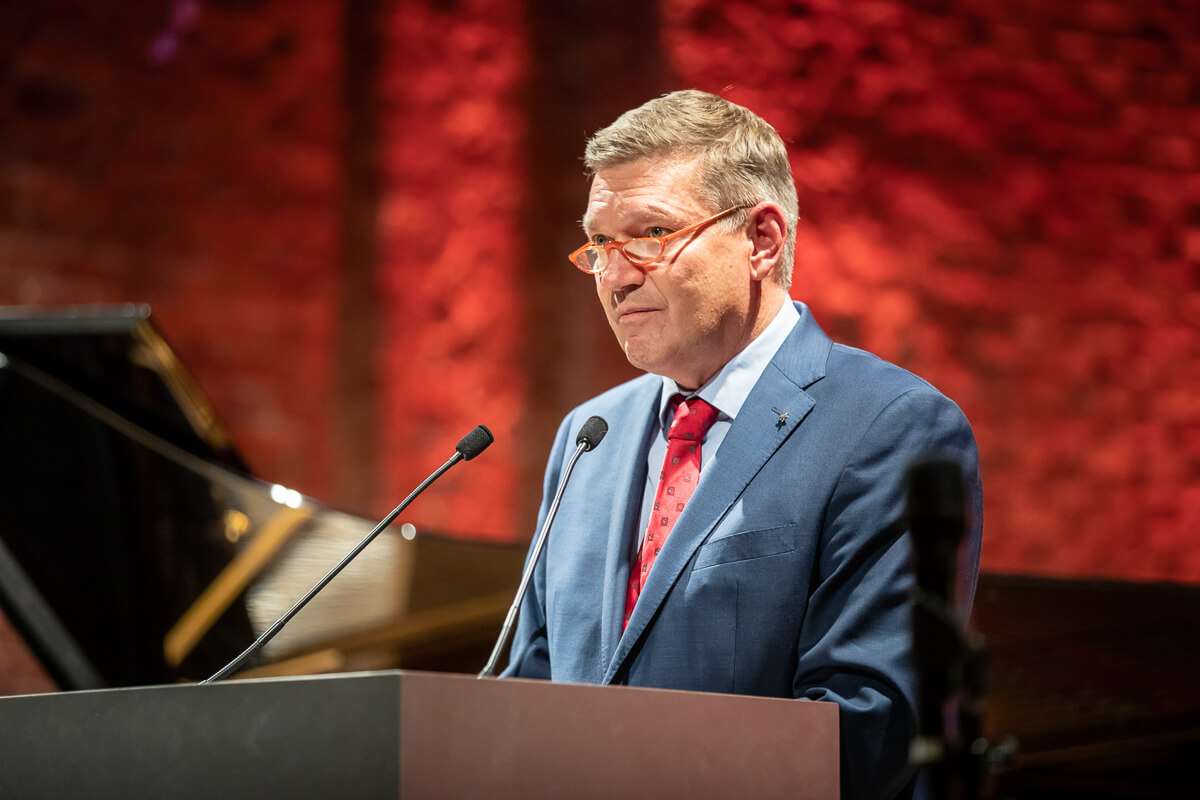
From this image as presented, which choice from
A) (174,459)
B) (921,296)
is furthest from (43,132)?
(921,296)

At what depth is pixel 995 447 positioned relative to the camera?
3637 mm

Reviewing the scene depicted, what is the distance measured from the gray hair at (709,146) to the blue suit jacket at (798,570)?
0.23 metres

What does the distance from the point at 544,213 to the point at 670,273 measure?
275 centimetres

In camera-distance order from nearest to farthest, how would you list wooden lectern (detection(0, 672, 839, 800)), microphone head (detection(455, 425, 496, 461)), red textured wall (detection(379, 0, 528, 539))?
1. wooden lectern (detection(0, 672, 839, 800))
2. microphone head (detection(455, 425, 496, 461))
3. red textured wall (detection(379, 0, 528, 539))

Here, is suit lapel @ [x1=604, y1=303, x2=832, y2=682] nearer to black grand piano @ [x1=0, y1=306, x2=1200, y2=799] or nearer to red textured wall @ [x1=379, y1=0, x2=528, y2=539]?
black grand piano @ [x1=0, y1=306, x2=1200, y2=799]

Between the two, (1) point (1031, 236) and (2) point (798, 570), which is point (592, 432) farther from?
(1) point (1031, 236)

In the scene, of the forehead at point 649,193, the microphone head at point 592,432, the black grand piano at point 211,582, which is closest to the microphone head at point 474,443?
the microphone head at point 592,432

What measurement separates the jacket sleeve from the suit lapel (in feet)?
0.35

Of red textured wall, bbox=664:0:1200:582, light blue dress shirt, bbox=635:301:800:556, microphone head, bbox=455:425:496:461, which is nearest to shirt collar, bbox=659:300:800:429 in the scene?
light blue dress shirt, bbox=635:301:800:556

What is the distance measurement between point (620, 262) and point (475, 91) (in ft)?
9.36

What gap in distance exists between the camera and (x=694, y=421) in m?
1.56

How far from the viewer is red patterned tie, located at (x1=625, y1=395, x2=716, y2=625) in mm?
1472

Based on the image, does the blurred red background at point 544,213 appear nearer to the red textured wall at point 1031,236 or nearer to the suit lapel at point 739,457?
the red textured wall at point 1031,236

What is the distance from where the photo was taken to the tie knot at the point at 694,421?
61.2 inches
